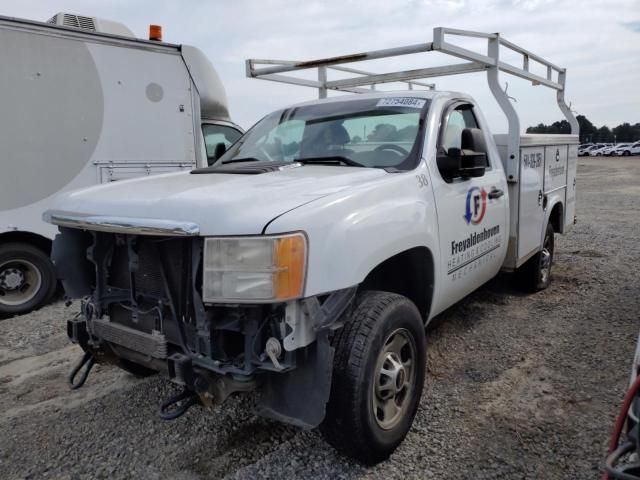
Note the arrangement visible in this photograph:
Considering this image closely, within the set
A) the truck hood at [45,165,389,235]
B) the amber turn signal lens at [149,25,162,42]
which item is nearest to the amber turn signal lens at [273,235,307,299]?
the truck hood at [45,165,389,235]

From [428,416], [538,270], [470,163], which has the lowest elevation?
[428,416]

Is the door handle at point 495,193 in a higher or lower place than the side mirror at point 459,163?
lower

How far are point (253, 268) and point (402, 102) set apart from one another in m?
2.04

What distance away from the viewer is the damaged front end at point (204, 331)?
2301 mm

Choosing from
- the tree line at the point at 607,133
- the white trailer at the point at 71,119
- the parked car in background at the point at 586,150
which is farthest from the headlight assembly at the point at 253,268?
the tree line at the point at 607,133

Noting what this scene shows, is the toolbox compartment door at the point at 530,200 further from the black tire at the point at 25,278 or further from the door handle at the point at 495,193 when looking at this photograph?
the black tire at the point at 25,278

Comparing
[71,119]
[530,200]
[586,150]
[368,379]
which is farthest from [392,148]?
[586,150]

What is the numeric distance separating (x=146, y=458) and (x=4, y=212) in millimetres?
3681

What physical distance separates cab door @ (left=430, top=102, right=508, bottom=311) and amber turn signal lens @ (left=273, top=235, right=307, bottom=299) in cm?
135

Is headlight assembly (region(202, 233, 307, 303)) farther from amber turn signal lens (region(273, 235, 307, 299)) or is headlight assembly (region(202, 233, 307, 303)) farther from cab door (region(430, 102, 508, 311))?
cab door (region(430, 102, 508, 311))

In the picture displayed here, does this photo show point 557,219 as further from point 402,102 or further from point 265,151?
point 265,151

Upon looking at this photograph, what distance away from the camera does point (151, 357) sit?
8.50 feet

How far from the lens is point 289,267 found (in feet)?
7.22

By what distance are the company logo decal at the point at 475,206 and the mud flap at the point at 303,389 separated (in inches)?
69.1
